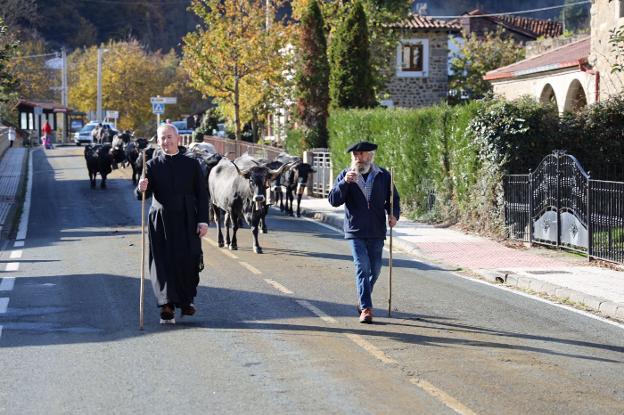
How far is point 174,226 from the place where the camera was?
1102cm

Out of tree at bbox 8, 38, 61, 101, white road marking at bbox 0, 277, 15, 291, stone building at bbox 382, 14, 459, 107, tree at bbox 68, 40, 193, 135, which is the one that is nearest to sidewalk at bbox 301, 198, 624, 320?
white road marking at bbox 0, 277, 15, 291

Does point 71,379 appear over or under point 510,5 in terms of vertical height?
under

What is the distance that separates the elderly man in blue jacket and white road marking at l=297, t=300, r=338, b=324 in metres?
0.36

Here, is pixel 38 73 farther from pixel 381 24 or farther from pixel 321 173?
pixel 321 173

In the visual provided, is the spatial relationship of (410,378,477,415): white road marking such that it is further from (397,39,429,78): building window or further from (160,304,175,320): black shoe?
(397,39,429,78): building window

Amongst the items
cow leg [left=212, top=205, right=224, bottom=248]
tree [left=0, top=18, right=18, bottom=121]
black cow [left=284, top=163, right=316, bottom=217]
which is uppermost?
tree [left=0, top=18, right=18, bottom=121]

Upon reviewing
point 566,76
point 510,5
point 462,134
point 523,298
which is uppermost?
point 510,5

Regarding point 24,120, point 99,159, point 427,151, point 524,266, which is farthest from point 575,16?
point 524,266

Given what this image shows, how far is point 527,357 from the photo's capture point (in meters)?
9.59

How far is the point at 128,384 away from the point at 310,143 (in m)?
29.9

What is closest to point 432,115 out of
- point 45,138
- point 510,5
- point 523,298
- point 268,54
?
point 523,298

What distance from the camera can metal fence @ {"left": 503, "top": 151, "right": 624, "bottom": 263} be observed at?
55.0 ft

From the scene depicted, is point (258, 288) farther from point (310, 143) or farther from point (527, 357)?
point (310, 143)

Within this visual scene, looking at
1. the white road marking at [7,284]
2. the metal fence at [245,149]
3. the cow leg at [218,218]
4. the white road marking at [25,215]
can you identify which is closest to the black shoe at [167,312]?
the white road marking at [7,284]
